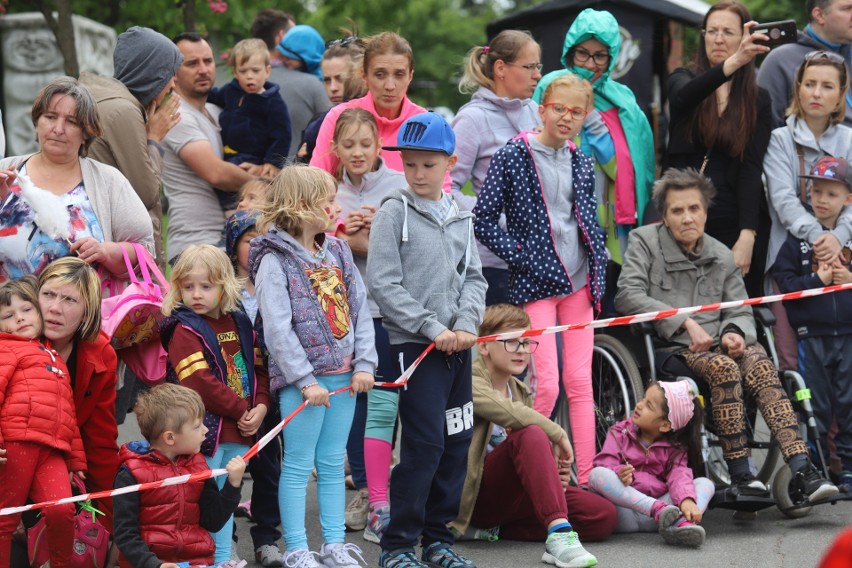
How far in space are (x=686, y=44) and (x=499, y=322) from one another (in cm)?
1122

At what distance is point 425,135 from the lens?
5637 millimetres

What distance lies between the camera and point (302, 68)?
8.80 m

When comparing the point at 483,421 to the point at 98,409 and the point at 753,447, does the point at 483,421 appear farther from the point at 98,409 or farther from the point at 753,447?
the point at 98,409

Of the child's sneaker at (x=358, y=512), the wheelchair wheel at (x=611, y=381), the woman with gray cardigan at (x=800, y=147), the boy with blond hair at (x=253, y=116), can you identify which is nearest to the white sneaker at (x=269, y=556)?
the child's sneaker at (x=358, y=512)

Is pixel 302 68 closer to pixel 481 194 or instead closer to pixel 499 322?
pixel 481 194

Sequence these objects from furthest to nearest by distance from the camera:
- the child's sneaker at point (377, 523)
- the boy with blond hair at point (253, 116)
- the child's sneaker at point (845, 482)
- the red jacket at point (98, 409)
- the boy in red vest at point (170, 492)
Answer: the boy with blond hair at point (253, 116), the child's sneaker at point (845, 482), the child's sneaker at point (377, 523), the red jacket at point (98, 409), the boy in red vest at point (170, 492)

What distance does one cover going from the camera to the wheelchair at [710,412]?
661 centimetres

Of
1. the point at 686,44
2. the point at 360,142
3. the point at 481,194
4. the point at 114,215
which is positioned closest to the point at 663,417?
the point at 481,194

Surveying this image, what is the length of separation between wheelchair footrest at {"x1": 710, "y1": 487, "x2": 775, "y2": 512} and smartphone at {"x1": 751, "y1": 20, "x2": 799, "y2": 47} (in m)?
2.51

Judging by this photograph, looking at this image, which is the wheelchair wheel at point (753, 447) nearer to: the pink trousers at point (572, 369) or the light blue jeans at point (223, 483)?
the pink trousers at point (572, 369)

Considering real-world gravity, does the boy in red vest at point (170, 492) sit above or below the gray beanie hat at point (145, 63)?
below

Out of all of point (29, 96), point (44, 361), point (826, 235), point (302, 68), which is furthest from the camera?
point (29, 96)

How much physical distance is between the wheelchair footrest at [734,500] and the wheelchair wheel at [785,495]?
172 mm

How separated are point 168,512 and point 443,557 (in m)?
1.29
